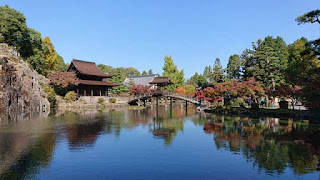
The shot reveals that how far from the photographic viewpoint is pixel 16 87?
1225 inches

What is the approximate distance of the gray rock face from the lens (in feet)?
94.0

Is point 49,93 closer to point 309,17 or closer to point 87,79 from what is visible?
point 87,79

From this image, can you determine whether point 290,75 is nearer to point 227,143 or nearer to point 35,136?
point 227,143

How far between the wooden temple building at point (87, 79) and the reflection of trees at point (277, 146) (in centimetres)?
3993

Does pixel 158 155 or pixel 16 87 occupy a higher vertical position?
pixel 16 87

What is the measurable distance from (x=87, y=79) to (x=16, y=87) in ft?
86.4

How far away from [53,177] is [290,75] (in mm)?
22203

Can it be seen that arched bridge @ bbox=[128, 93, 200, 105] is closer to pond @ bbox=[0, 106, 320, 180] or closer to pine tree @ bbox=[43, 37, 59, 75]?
pine tree @ bbox=[43, 37, 59, 75]

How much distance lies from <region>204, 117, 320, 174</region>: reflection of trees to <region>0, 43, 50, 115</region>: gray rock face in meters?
24.9

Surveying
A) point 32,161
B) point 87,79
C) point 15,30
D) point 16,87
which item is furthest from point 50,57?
point 32,161

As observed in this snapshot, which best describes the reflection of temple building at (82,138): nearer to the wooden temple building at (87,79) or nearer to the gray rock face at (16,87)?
the gray rock face at (16,87)

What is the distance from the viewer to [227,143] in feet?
52.3

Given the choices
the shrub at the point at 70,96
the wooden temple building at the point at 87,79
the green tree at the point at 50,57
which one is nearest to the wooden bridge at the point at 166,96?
the wooden temple building at the point at 87,79

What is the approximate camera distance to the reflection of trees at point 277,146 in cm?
1129
